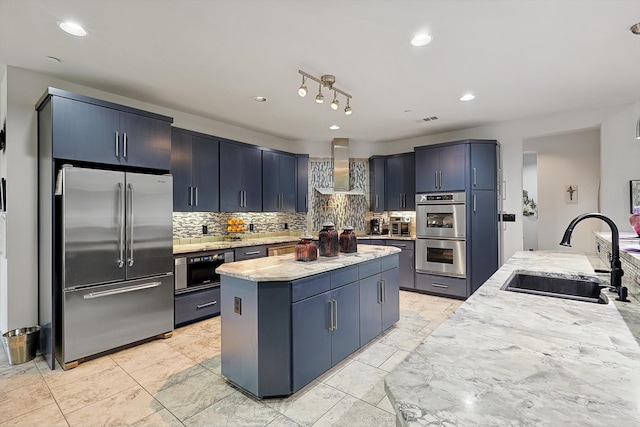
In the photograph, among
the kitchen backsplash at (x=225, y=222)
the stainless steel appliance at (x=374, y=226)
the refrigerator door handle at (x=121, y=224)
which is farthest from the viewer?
the stainless steel appliance at (x=374, y=226)

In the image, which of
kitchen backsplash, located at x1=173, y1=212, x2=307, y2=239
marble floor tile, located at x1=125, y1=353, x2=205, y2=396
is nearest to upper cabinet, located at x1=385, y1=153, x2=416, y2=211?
kitchen backsplash, located at x1=173, y1=212, x2=307, y2=239

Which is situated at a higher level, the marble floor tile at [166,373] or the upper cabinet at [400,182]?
the upper cabinet at [400,182]

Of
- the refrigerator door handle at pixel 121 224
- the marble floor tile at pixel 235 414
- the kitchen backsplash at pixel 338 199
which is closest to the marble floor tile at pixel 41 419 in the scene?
the marble floor tile at pixel 235 414

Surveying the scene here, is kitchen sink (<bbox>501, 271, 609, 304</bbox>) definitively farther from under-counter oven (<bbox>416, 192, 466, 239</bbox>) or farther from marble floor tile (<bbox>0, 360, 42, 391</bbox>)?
marble floor tile (<bbox>0, 360, 42, 391</bbox>)

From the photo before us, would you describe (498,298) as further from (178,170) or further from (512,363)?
(178,170)

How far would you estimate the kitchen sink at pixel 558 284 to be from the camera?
5.96 ft

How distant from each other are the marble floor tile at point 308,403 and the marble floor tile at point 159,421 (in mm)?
585

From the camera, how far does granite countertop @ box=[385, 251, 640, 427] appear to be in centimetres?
64

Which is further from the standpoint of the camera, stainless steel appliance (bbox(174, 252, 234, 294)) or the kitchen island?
stainless steel appliance (bbox(174, 252, 234, 294))

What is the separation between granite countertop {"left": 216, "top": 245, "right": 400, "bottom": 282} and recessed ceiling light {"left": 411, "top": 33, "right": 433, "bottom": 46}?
185cm

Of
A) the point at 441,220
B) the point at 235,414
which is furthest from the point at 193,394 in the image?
the point at 441,220

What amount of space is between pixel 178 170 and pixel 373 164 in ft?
11.5

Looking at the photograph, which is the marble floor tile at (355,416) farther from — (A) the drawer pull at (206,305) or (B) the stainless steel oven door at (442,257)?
(B) the stainless steel oven door at (442,257)

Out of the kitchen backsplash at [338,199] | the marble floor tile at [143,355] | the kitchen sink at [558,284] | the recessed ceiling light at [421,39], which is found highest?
the recessed ceiling light at [421,39]
